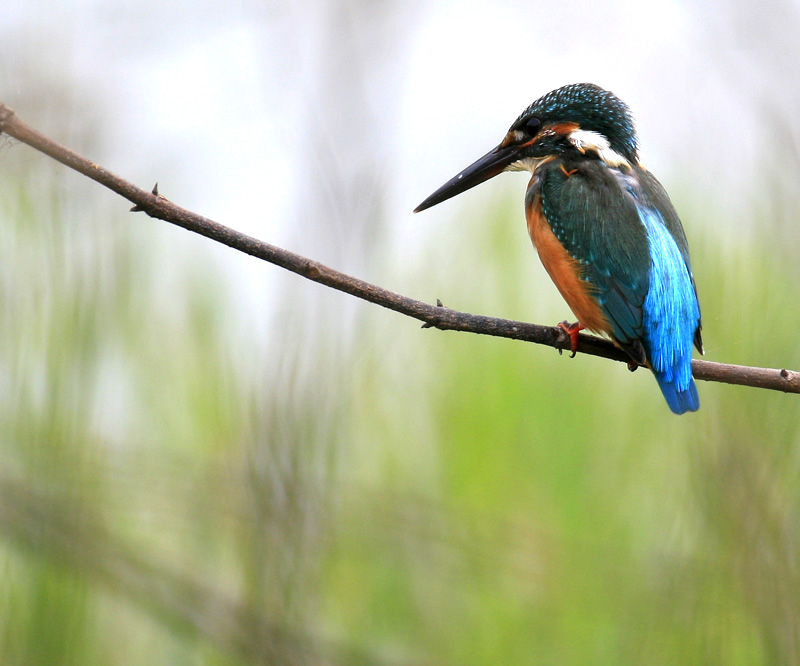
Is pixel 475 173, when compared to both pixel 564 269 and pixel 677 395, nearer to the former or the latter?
pixel 564 269

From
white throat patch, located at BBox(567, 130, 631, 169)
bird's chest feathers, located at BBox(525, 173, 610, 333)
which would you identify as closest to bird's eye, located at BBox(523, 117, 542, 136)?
white throat patch, located at BBox(567, 130, 631, 169)

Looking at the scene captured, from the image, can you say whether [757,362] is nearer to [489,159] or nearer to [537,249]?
[537,249]

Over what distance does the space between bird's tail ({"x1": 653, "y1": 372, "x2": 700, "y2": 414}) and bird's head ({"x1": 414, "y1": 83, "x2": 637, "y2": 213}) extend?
77cm

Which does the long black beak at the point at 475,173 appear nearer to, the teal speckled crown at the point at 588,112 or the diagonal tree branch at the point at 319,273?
the teal speckled crown at the point at 588,112

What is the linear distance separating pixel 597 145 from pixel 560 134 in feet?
0.38

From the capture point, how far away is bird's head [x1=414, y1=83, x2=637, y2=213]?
7.79ft

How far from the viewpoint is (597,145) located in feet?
7.75

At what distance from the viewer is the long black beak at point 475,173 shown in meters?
2.44

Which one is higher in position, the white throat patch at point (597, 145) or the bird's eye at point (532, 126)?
the bird's eye at point (532, 126)

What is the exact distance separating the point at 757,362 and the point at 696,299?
12.6 inches

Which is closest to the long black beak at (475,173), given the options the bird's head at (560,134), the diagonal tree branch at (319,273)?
the bird's head at (560,134)

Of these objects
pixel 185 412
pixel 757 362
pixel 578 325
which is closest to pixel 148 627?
pixel 185 412

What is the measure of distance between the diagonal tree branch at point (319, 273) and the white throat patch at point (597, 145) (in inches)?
29.9

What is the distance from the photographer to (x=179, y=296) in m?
2.45
